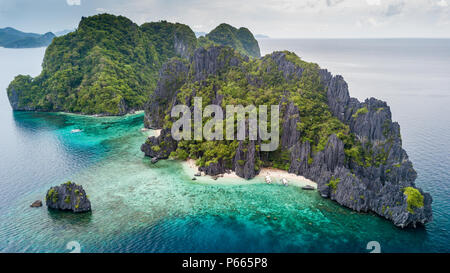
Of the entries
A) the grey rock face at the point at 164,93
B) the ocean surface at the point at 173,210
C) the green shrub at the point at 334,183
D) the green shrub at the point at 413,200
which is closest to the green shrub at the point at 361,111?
the ocean surface at the point at 173,210

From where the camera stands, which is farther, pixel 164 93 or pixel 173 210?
pixel 164 93

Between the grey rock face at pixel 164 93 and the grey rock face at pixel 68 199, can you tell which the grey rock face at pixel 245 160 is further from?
the grey rock face at pixel 164 93

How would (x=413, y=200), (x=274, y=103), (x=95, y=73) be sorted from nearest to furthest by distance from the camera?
1. (x=413, y=200)
2. (x=274, y=103)
3. (x=95, y=73)

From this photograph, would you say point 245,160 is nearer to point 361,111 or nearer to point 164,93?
point 361,111

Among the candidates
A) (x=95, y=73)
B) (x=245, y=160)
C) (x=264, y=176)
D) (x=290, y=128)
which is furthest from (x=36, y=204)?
(x=95, y=73)

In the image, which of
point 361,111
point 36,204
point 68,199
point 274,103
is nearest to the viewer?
point 68,199

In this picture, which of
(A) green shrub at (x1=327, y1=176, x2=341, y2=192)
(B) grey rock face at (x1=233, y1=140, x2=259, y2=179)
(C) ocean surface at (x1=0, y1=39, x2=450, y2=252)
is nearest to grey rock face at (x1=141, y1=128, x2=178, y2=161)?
(C) ocean surface at (x1=0, y1=39, x2=450, y2=252)

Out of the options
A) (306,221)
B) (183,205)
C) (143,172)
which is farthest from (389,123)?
(143,172)
